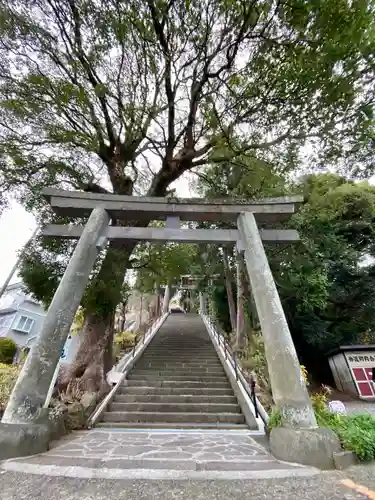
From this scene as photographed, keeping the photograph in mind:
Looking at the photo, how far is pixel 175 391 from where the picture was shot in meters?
6.78

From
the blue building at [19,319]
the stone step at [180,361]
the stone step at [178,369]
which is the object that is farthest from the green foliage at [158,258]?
the blue building at [19,319]

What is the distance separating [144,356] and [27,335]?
15.4 m

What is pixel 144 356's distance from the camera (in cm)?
966

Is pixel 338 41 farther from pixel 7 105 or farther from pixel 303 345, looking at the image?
pixel 303 345

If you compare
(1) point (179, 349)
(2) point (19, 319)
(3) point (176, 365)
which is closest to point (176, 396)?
(3) point (176, 365)

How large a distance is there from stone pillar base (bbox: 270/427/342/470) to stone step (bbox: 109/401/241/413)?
2.77 m

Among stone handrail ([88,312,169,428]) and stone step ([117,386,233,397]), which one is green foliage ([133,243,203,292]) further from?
stone step ([117,386,233,397])

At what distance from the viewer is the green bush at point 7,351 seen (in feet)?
48.2

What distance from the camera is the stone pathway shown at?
2818 millimetres

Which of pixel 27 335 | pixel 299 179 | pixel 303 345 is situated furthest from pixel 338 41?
pixel 27 335

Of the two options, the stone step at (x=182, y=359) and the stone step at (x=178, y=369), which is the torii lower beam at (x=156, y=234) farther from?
the stone step at (x=182, y=359)

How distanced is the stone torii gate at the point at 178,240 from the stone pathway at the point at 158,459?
43 centimetres

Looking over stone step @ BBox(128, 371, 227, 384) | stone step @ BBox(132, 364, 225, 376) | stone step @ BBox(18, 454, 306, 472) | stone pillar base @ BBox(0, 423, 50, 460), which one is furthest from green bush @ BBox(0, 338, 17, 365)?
stone step @ BBox(18, 454, 306, 472)

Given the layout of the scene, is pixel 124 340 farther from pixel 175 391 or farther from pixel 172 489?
pixel 172 489
